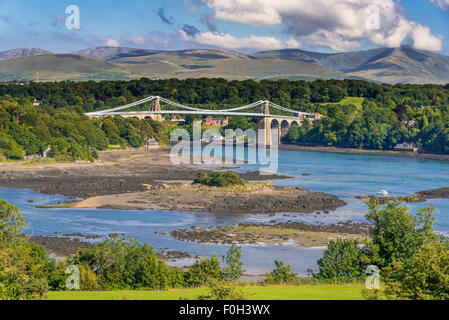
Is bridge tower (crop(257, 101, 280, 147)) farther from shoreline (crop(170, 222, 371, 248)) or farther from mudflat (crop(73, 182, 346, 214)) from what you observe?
shoreline (crop(170, 222, 371, 248))

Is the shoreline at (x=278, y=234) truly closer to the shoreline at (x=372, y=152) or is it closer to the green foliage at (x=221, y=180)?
the green foliage at (x=221, y=180)

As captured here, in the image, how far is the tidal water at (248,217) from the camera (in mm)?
25375

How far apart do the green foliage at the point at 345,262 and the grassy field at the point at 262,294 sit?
250cm

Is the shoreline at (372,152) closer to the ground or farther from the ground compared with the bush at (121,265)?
farther from the ground

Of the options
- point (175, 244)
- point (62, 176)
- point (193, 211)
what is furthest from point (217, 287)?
point (62, 176)

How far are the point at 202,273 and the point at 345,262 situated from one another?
4.02 metres

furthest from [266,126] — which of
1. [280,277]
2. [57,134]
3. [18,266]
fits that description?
[18,266]

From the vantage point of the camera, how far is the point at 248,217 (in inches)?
1299

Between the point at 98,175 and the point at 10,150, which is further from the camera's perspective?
the point at 10,150

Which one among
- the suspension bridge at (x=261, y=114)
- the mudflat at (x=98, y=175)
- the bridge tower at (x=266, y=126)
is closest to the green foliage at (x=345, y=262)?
the mudflat at (x=98, y=175)

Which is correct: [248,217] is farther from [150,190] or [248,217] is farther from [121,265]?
[121,265]

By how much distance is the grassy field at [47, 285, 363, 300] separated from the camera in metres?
13.1

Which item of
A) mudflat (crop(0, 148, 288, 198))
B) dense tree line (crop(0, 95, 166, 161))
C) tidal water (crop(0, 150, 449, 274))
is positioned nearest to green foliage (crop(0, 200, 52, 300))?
tidal water (crop(0, 150, 449, 274))

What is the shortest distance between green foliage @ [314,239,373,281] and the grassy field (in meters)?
2.50
